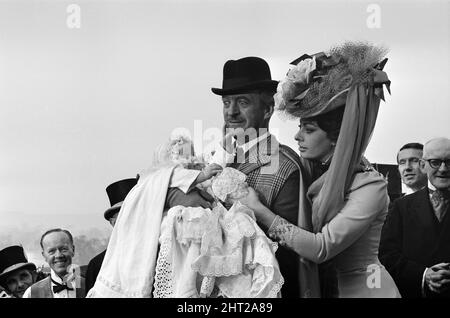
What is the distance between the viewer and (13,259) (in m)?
5.38

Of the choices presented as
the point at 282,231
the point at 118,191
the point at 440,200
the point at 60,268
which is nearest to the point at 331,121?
the point at 282,231

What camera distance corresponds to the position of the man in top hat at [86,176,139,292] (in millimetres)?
5246

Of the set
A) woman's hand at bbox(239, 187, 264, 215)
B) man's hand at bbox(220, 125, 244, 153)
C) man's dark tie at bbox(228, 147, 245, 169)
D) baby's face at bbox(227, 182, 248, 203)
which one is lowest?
woman's hand at bbox(239, 187, 264, 215)

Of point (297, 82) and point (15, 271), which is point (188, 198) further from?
point (15, 271)

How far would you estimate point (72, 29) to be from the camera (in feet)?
17.4

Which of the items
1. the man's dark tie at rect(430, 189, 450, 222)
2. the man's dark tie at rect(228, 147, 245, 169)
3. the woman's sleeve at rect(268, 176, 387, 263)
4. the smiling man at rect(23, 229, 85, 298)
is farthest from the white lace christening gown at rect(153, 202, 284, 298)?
the man's dark tie at rect(430, 189, 450, 222)

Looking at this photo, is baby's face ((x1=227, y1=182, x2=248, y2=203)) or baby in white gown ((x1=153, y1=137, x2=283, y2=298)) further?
baby's face ((x1=227, y1=182, x2=248, y2=203))

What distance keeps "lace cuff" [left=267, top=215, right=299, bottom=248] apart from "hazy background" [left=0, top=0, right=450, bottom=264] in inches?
17.9

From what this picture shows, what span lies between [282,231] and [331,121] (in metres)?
0.65

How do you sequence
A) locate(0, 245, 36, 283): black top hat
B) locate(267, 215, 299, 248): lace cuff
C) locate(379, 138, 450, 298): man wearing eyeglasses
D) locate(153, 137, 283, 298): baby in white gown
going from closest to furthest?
locate(153, 137, 283, 298): baby in white gown → locate(267, 215, 299, 248): lace cuff → locate(379, 138, 450, 298): man wearing eyeglasses → locate(0, 245, 36, 283): black top hat

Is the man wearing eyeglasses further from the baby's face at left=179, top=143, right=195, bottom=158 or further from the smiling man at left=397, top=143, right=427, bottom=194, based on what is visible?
the baby's face at left=179, top=143, right=195, bottom=158

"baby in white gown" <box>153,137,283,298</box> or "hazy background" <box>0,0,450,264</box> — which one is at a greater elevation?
"hazy background" <box>0,0,450,264</box>

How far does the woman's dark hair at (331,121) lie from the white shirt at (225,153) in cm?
30
